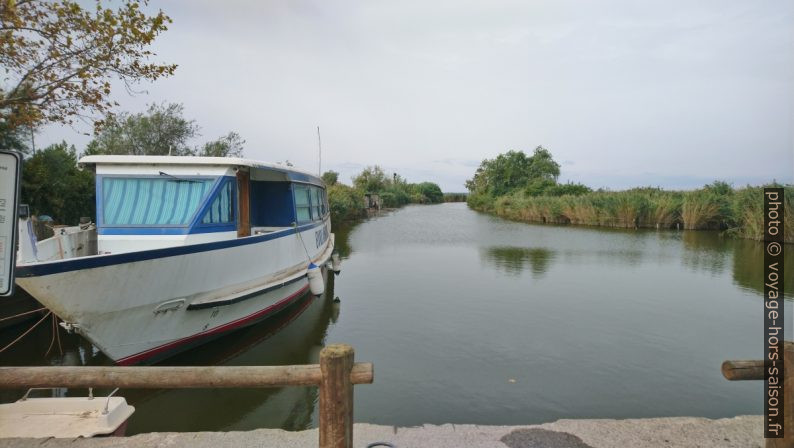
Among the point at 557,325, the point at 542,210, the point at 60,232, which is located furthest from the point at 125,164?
the point at 542,210

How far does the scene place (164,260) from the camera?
5711mm

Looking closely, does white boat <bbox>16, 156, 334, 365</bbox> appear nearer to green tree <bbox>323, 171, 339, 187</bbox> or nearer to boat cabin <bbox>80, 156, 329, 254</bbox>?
boat cabin <bbox>80, 156, 329, 254</bbox>

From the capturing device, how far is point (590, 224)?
32.1m

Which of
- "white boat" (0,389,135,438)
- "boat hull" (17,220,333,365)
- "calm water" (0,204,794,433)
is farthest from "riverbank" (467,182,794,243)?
"white boat" (0,389,135,438)

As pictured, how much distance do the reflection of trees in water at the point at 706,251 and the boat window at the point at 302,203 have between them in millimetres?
12667

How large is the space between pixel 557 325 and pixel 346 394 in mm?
7171

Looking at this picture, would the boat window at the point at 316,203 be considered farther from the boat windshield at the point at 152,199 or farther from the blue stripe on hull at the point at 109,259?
the blue stripe on hull at the point at 109,259

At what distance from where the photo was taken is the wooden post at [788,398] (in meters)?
A: 2.98

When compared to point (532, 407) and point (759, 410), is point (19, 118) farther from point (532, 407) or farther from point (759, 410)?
point (759, 410)

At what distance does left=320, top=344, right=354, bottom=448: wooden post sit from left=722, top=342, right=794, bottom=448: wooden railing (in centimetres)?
248

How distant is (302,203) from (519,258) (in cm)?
991

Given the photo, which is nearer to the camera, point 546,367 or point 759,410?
point 759,410

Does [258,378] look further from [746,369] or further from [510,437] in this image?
[746,369]

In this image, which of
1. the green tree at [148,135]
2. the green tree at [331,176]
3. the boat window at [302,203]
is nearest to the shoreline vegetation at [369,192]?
the green tree at [331,176]
